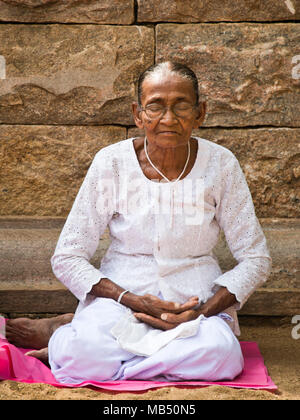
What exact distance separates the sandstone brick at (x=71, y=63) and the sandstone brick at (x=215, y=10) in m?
0.12

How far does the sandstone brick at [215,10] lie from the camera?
13.6 ft

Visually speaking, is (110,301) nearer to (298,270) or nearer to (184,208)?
(184,208)

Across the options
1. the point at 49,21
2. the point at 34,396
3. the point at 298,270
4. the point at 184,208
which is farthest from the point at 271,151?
the point at 34,396

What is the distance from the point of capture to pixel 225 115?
425cm

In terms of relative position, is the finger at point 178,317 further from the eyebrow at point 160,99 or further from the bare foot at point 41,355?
the eyebrow at point 160,99

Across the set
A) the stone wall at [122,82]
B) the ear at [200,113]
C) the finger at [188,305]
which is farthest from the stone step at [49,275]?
the ear at [200,113]

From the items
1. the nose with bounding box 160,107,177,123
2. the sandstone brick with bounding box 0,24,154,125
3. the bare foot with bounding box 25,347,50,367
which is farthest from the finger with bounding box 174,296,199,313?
the sandstone brick with bounding box 0,24,154,125

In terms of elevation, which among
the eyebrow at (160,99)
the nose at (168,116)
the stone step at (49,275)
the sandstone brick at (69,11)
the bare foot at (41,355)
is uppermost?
the sandstone brick at (69,11)

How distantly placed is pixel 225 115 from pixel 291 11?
2.54 ft

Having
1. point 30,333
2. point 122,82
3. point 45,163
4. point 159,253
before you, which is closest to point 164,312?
point 159,253

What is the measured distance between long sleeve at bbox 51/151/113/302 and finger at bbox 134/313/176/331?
11.3 inches

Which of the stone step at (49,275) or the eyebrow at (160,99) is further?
the stone step at (49,275)

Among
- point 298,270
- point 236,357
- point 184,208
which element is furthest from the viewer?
point 298,270

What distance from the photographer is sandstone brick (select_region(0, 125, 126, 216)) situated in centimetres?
425
